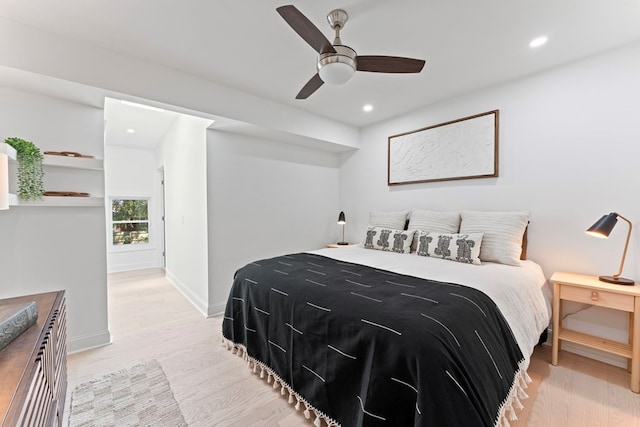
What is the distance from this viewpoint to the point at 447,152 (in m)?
3.26

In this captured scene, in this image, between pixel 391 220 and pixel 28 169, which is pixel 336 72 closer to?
pixel 391 220

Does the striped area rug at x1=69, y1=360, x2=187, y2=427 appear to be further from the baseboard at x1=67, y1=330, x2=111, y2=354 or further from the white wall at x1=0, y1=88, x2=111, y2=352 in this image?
the white wall at x1=0, y1=88, x2=111, y2=352

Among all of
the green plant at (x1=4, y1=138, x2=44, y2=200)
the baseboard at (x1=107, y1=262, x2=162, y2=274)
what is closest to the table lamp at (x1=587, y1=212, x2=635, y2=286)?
the green plant at (x1=4, y1=138, x2=44, y2=200)

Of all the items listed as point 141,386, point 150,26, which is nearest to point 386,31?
point 150,26

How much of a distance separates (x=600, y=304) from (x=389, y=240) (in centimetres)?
173

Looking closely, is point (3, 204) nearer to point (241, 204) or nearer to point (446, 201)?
point (241, 204)

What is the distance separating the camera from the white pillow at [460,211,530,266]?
7.94ft

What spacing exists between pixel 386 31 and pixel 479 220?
194 cm

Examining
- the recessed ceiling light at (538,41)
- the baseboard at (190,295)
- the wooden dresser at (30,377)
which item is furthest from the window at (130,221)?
the recessed ceiling light at (538,41)

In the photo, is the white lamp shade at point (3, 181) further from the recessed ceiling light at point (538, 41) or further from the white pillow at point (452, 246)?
the recessed ceiling light at point (538, 41)

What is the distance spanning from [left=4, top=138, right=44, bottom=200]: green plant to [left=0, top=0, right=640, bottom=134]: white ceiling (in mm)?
870

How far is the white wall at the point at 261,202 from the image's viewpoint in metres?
3.29

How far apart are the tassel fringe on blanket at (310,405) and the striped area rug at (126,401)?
57 cm

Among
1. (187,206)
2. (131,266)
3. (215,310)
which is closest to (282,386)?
(215,310)
